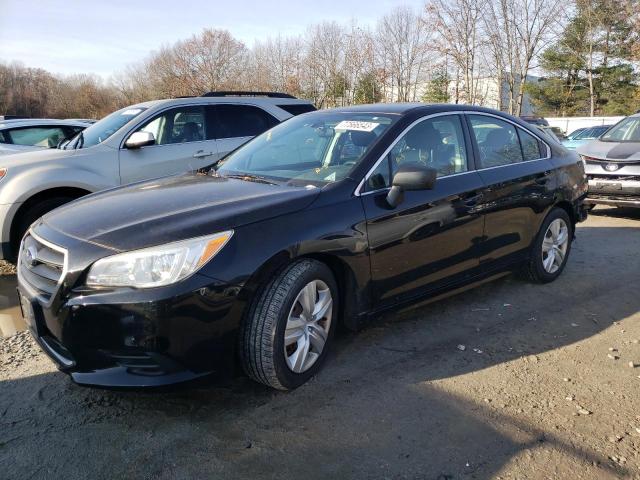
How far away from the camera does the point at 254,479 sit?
237 cm

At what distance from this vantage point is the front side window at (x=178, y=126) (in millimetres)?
6193

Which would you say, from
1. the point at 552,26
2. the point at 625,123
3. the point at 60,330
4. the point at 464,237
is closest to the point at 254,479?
the point at 60,330

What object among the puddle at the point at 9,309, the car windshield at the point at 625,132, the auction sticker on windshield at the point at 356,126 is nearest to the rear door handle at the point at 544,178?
the auction sticker on windshield at the point at 356,126

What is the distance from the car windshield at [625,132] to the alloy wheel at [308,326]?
7.47 meters

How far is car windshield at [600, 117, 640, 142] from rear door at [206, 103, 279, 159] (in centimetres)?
574

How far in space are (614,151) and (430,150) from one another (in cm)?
561

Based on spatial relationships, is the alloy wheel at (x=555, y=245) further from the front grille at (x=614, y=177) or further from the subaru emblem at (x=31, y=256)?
the subaru emblem at (x=31, y=256)

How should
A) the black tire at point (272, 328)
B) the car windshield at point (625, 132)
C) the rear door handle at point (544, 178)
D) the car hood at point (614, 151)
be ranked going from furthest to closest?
the car windshield at point (625, 132) → the car hood at point (614, 151) → the rear door handle at point (544, 178) → the black tire at point (272, 328)

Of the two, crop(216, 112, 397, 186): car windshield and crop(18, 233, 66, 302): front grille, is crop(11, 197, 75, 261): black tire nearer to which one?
crop(216, 112, 397, 186): car windshield

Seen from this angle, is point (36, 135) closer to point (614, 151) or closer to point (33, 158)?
point (33, 158)

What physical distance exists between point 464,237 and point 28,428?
2.96 meters

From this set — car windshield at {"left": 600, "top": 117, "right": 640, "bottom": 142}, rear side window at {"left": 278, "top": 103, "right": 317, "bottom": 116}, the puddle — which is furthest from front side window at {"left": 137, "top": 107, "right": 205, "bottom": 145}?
car windshield at {"left": 600, "top": 117, "right": 640, "bottom": 142}

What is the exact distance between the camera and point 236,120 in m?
6.81

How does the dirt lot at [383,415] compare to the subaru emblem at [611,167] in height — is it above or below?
below
